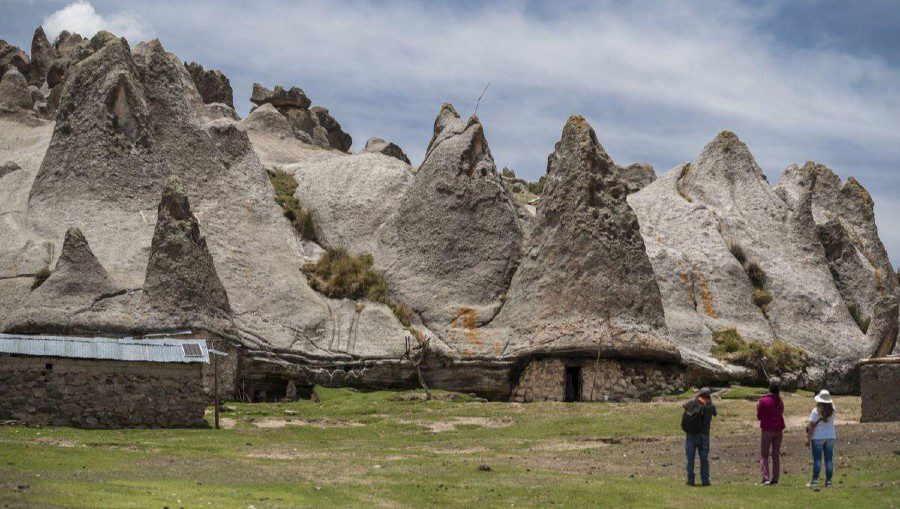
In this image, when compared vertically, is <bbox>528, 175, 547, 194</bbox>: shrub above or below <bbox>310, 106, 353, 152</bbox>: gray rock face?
below

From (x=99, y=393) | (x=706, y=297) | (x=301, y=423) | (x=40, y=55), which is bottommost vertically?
(x=301, y=423)

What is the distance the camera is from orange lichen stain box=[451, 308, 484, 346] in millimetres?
43656

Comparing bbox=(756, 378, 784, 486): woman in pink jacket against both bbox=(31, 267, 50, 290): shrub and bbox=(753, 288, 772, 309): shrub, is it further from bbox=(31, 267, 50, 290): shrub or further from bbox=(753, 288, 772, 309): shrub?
bbox=(753, 288, 772, 309): shrub

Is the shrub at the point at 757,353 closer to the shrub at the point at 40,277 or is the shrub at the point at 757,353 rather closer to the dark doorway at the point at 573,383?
the dark doorway at the point at 573,383

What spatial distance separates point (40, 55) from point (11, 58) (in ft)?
8.85

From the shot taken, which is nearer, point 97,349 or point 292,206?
point 97,349

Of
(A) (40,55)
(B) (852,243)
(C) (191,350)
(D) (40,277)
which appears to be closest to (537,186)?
(B) (852,243)

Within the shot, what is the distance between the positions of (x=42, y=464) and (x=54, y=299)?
59.1 feet

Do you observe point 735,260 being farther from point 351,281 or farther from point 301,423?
point 301,423

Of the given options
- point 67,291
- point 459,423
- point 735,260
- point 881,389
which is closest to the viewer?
point 881,389

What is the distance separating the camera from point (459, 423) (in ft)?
112

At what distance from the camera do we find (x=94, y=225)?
4441 cm

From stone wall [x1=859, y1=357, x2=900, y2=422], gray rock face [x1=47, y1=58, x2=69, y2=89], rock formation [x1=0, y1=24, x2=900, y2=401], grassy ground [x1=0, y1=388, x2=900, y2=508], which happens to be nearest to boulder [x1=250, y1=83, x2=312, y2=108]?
gray rock face [x1=47, y1=58, x2=69, y2=89]

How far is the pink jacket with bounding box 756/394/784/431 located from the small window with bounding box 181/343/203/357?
50.8 ft
